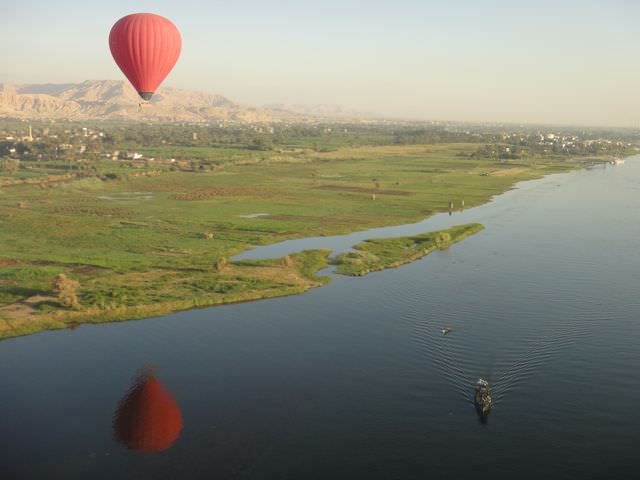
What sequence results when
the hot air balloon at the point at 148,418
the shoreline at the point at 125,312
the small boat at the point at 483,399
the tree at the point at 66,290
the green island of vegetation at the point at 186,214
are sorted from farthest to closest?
the green island of vegetation at the point at 186,214 < the tree at the point at 66,290 < the shoreline at the point at 125,312 < the small boat at the point at 483,399 < the hot air balloon at the point at 148,418

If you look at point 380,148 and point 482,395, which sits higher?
point 380,148

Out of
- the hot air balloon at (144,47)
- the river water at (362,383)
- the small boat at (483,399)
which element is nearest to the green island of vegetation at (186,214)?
the river water at (362,383)

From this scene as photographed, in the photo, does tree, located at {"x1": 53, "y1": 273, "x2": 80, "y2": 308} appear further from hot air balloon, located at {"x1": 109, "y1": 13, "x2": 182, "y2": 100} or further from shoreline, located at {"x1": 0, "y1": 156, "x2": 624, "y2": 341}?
hot air balloon, located at {"x1": 109, "y1": 13, "x2": 182, "y2": 100}

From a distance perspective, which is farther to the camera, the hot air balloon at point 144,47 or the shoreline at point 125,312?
the hot air balloon at point 144,47

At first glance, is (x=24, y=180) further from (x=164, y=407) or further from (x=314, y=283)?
(x=164, y=407)

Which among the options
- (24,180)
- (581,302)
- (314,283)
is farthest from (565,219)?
(24,180)

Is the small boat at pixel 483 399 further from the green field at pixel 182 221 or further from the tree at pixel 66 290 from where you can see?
the tree at pixel 66 290

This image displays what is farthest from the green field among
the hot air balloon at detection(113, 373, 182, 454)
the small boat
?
the small boat
